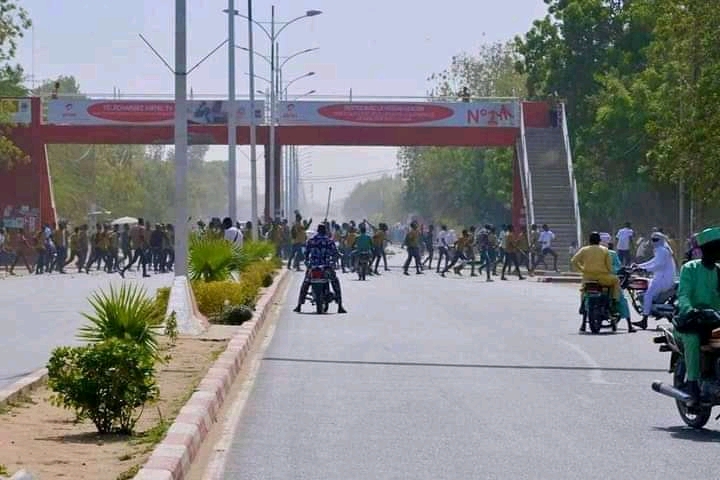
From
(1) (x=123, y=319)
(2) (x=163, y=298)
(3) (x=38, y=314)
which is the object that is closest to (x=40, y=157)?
(3) (x=38, y=314)

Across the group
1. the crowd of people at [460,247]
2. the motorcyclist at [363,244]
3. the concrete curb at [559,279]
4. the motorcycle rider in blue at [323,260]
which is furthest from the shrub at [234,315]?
the concrete curb at [559,279]

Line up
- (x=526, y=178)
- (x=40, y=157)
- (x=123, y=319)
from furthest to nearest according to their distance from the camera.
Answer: (x=40, y=157)
(x=526, y=178)
(x=123, y=319)

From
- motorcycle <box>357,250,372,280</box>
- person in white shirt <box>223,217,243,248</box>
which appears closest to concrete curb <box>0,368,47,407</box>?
person in white shirt <box>223,217,243,248</box>

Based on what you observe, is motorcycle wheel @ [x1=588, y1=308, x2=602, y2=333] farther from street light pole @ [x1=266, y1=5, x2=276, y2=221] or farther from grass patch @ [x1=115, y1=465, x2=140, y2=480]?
street light pole @ [x1=266, y1=5, x2=276, y2=221]

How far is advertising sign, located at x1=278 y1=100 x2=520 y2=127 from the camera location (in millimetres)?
60094

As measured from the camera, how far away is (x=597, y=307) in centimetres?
2286

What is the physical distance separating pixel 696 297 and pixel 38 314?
16.6 meters

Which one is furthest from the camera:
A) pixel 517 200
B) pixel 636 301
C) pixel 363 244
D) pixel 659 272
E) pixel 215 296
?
pixel 517 200

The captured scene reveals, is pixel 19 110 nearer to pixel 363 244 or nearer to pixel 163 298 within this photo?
pixel 363 244

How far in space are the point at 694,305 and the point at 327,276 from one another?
15243mm

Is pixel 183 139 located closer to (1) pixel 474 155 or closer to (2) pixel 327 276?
(2) pixel 327 276

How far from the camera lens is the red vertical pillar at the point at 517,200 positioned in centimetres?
6059

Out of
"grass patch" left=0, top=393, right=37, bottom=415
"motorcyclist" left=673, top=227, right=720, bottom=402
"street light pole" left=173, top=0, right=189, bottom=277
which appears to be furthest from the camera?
"street light pole" left=173, top=0, right=189, bottom=277

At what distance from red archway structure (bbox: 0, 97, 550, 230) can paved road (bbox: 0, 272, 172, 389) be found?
1404 centimetres
